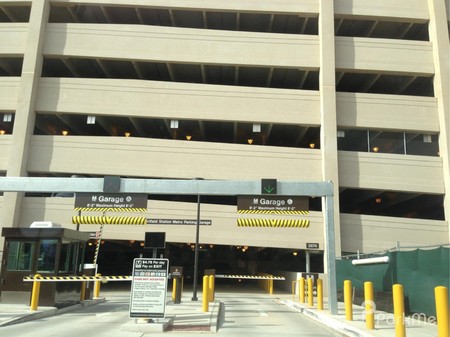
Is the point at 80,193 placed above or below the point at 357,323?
above

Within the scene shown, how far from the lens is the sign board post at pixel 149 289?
35.2 ft

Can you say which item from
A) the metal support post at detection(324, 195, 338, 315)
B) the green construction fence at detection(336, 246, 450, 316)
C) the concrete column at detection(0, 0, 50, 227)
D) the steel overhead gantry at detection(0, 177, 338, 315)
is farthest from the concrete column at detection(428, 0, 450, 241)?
the concrete column at detection(0, 0, 50, 227)

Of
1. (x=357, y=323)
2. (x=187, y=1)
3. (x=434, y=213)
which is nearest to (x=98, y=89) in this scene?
(x=187, y=1)

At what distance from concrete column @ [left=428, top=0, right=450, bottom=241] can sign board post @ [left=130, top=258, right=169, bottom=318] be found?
2158 centimetres

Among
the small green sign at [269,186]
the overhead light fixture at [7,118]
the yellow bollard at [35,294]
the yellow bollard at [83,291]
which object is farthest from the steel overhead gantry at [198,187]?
the overhead light fixture at [7,118]

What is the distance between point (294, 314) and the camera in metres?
15.2

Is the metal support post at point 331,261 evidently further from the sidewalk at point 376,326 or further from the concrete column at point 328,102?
the concrete column at point 328,102

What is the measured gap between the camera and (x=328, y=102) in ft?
89.3

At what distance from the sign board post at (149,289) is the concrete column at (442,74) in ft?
70.8

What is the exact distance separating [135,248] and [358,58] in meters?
22.9

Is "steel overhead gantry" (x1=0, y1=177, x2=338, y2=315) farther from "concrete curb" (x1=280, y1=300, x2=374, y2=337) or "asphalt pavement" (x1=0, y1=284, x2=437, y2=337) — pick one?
"asphalt pavement" (x1=0, y1=284, x2=437, y2=337)

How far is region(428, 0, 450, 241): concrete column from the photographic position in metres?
27.3

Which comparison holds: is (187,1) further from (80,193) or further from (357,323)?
(357,323)

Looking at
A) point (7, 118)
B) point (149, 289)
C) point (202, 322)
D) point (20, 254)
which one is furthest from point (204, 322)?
point (7, 118)
